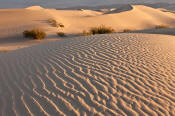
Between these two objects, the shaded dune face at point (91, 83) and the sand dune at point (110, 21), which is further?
the sand dune at point (110, 21)

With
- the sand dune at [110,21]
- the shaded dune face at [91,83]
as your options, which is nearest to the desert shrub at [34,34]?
the sand dune at [110,21]

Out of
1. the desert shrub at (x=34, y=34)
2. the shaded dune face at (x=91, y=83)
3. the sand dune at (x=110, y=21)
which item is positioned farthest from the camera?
the sand dune at (x=110, y=21)

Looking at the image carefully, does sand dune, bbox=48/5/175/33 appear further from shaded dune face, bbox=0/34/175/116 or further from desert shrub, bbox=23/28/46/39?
shaded dune face, bbox=0/34/175/116

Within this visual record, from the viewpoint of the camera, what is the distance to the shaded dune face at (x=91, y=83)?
114 inches

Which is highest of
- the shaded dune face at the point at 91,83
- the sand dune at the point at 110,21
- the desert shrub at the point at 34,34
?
the sand dune at the point at 110,21

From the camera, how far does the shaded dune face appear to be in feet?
9.48

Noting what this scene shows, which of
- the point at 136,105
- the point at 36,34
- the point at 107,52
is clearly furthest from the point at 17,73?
the point at 36,34

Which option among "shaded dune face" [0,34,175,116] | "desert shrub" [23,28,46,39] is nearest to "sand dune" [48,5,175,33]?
"desert shrub" [23,28,46,39]

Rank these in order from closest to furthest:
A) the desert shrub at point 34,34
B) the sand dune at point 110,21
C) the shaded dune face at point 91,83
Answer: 1. the shaded dune face at point 91,83
2. the desert shrub at point 34,34
3. the sand dune at point 110,21

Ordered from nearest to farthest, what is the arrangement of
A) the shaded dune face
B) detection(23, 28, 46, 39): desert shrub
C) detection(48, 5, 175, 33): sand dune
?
the shaded dune face
detection(23, 28, 46, 39): desert shrub
detection(48, 5, 175, 33): sand dune

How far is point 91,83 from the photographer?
3568mm

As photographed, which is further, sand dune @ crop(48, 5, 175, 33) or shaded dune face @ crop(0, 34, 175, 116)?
sand dune @ crop(48, 5, 175, 33)

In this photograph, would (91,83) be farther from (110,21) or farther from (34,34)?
(110,21)

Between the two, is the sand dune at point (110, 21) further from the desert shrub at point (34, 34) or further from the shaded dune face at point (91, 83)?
the shaded dune face at point (91, 83)
